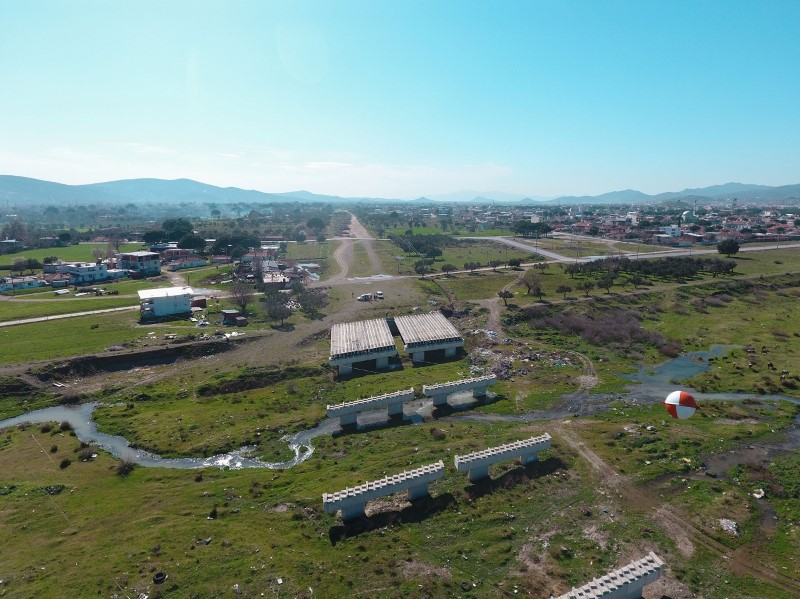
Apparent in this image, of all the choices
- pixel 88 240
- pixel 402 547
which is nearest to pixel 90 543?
pixel 402 547

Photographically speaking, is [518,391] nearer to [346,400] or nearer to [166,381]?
[346,400]

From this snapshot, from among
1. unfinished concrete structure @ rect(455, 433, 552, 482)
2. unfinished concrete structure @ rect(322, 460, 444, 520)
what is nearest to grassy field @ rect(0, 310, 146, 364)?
unfinished concrete structure @ rect(322, 460, 444, 520)

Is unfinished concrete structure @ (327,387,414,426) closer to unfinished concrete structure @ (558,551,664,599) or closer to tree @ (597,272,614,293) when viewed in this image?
unfinished concrete structure @ (558,551,664,599)

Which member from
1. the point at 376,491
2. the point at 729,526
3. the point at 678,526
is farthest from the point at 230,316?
the point at 729,526

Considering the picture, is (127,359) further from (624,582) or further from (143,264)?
(143,264)

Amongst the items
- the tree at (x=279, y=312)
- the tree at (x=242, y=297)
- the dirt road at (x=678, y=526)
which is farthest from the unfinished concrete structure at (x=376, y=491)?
the tree at (x=242, y=297)
